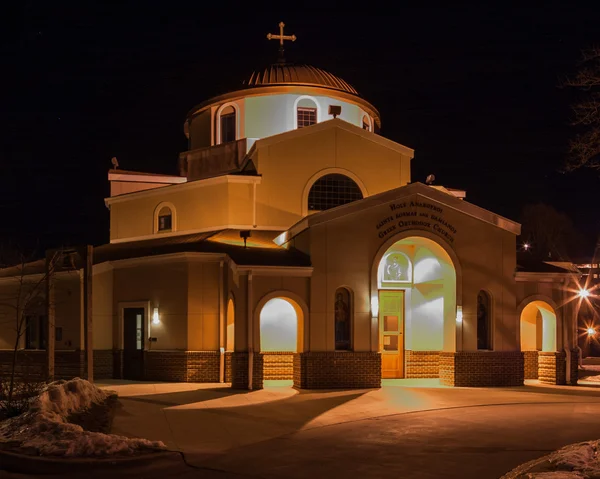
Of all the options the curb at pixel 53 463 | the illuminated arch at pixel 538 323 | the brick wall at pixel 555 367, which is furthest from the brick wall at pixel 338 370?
the curb at pixel 53 463

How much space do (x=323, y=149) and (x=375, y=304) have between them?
22.6 feet

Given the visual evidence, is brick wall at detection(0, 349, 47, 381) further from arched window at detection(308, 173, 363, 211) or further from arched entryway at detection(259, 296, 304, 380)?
arched window at detection(308, 173, 363, 211)

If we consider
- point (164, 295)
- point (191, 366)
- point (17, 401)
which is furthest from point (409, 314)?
point (17, 401)

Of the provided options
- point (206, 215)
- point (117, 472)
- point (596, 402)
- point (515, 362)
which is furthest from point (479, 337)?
point (117, 472)

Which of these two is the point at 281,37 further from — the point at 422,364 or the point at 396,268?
the point at 422,364

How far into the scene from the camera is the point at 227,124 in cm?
2819

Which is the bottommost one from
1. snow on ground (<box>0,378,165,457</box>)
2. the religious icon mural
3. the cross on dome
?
snow on ground (<box>0,378,165,457</box>)

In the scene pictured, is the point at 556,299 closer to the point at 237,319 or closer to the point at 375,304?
the point at 375,304

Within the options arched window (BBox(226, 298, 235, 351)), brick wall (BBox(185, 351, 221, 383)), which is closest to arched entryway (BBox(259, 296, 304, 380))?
arched window (BBox(226, 298, 235, 351))

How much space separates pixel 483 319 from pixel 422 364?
2.77 metres

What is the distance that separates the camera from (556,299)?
21.2 metres

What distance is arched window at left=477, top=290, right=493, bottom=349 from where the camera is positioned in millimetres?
20625

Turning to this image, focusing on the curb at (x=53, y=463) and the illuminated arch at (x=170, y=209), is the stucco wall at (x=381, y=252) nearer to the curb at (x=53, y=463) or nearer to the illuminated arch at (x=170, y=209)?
the illuminated arch at (x=170, y=209)

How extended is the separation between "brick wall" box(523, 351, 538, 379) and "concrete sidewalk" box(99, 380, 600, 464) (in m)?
1.13
